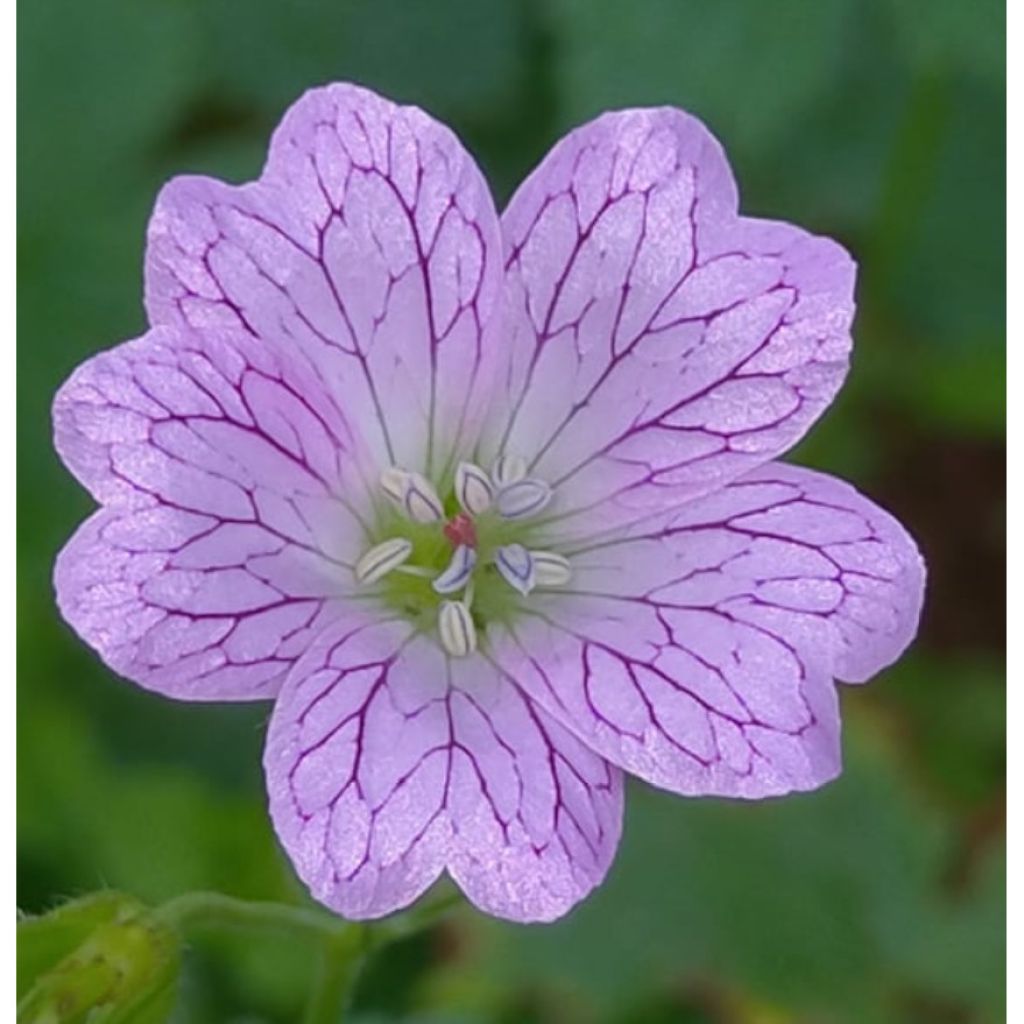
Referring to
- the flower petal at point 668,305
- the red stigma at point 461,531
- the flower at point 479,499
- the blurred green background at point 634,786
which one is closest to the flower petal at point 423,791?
the flower at point 479,499

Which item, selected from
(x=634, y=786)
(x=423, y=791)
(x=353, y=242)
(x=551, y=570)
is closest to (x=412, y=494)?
(x=551, y=570)

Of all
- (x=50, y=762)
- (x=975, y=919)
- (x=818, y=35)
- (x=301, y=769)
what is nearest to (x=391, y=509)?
(x=301, y=769)

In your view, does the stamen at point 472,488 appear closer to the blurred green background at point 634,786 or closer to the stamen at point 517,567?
the stamen at point 517,567

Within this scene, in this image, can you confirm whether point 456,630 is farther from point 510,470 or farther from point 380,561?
point 510,470

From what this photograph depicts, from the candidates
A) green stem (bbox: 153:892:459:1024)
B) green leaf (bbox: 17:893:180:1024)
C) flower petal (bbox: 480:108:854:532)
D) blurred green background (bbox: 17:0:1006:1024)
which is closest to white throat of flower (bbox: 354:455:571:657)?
flower petal (bbox: 480:108:854:532)

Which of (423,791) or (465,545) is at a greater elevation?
(465,545)

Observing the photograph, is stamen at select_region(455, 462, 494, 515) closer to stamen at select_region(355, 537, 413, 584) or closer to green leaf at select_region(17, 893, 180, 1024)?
stamen at select_region(355, 537, 413, 584)

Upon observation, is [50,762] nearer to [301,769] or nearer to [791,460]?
[791,460]
